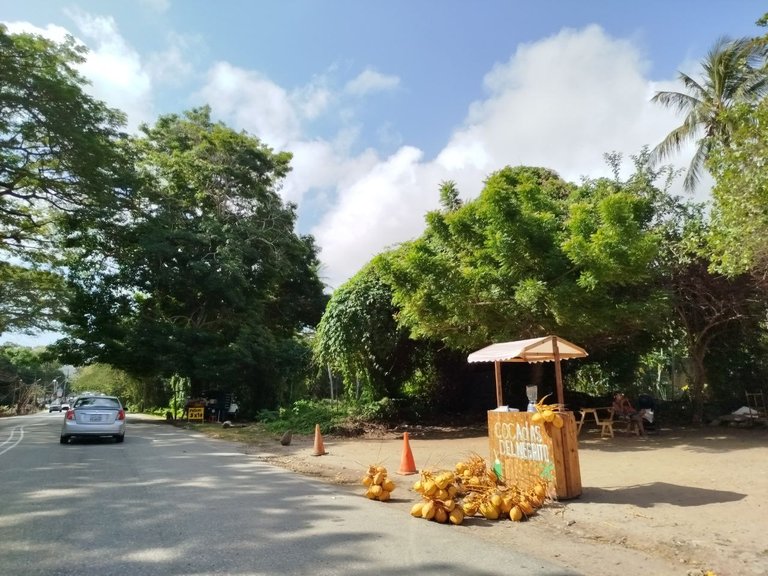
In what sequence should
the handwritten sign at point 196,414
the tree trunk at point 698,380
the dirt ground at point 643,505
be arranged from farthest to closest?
the handwritten sign at point 196,414 < the tree trunk at point 698,380 < the dirt ground at point 643,505

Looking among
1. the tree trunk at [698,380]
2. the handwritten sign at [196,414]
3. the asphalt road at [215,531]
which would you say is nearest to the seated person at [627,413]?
the tree trunk at [698,380]

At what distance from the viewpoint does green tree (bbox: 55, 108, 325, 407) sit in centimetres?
2861

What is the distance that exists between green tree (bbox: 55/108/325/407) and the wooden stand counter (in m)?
21.3

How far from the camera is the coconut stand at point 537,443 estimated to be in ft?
24.9

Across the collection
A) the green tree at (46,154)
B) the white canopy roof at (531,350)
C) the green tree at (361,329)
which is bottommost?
the white canopy roof at (531,350)

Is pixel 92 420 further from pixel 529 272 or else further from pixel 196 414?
pixel 529 272

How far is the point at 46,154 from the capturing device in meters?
24.3

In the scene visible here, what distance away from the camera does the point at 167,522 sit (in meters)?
6.37

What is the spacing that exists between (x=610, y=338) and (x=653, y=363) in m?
12.8

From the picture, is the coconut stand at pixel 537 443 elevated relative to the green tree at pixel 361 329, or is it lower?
lower

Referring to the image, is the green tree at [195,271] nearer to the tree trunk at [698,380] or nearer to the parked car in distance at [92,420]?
the parked car in distance at [92,420]

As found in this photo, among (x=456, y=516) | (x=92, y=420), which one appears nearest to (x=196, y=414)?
(x=92, y=420)

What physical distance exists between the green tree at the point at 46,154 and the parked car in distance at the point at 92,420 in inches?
497

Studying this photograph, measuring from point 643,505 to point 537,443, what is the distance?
1506 millimetres
